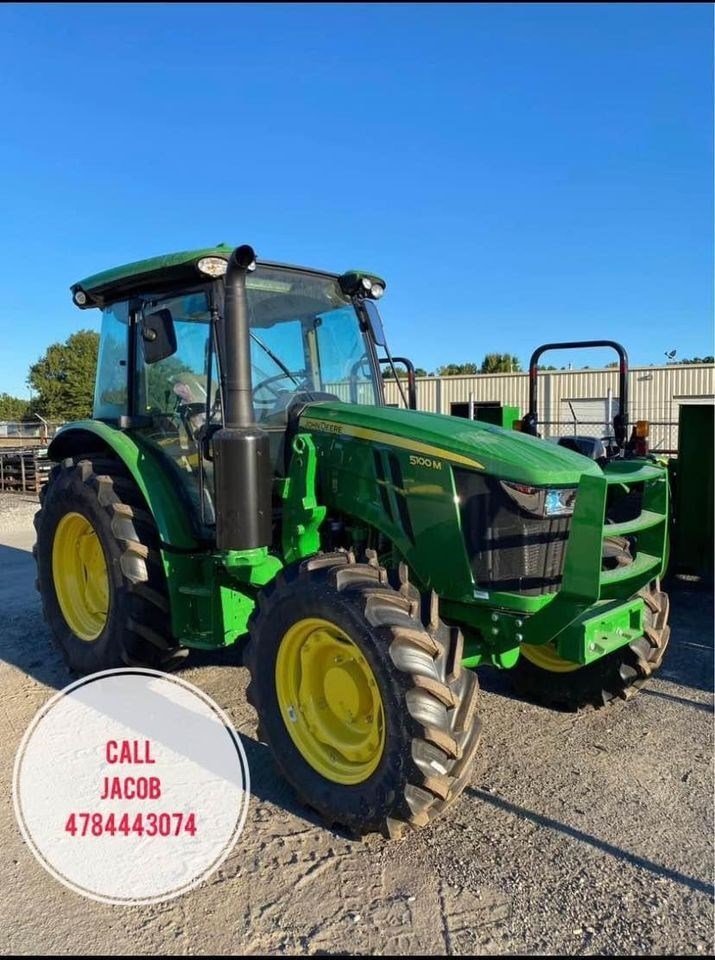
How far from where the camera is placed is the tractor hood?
3.07 meters

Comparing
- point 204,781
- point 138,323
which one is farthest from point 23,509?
point 204,781

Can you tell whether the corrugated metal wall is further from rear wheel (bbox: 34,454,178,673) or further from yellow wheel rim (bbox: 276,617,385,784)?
yellow wheel rim (bbox: 276,617,385,784)

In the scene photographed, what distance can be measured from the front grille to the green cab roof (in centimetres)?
175

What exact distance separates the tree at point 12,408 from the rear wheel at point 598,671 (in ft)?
173

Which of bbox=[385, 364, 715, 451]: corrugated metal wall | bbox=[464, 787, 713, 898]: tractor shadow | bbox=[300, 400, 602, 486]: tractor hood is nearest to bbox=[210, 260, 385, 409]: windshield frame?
bbox=[300, 400, 602, 486]: tractor hood

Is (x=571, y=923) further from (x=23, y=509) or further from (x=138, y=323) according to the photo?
(x=23, y=509)

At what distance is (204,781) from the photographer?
3.30m

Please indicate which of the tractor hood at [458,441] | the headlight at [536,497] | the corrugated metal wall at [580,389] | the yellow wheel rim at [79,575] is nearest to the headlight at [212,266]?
the tractor hood at [458,441]

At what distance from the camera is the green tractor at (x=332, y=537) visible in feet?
9.36

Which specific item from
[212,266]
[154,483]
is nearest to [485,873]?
[154,483]

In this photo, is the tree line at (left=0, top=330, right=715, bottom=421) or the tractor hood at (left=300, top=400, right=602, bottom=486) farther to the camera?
the tree line at (left=0, top=330, right=715, bottom=421)

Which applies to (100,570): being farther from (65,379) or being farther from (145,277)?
(65,379)

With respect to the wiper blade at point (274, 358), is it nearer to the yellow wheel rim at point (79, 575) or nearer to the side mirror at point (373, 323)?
the side mirror at point (373, 323)
